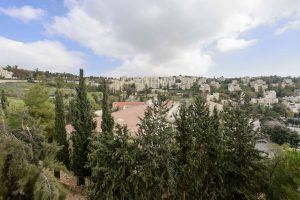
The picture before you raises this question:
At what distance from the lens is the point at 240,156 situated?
21.1 meters

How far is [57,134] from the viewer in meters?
31.2

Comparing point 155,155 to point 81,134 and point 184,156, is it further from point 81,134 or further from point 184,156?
point 81,134

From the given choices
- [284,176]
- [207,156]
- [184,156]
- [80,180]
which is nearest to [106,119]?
[80,180]

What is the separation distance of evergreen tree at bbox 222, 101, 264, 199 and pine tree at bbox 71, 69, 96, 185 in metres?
12.2

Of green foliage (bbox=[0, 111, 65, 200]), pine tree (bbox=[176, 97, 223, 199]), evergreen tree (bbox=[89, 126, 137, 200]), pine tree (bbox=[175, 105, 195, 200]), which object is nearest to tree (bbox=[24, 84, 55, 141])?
evergreen tree (bbox=[89, 126, 137, 200])

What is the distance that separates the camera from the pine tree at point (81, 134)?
2845cm

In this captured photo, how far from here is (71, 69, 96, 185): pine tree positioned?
28.5 m

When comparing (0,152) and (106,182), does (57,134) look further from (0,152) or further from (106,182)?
(0,152)

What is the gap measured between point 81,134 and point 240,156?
536 inches

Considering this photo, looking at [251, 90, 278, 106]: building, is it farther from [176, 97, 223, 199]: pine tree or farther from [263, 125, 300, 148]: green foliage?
[176, 97, 223, 199]: pine tree

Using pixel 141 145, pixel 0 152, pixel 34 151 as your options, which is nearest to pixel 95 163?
pixel 141 145

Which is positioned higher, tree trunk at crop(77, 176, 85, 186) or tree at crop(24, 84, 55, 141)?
tree at crop(24, 84, 55, 141)

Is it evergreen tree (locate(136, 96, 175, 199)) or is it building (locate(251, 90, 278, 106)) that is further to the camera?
building (locate(251, 90, 278, 106))

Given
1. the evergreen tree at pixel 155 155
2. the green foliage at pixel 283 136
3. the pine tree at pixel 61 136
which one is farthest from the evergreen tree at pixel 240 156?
the green foliage at pixel 283 136
